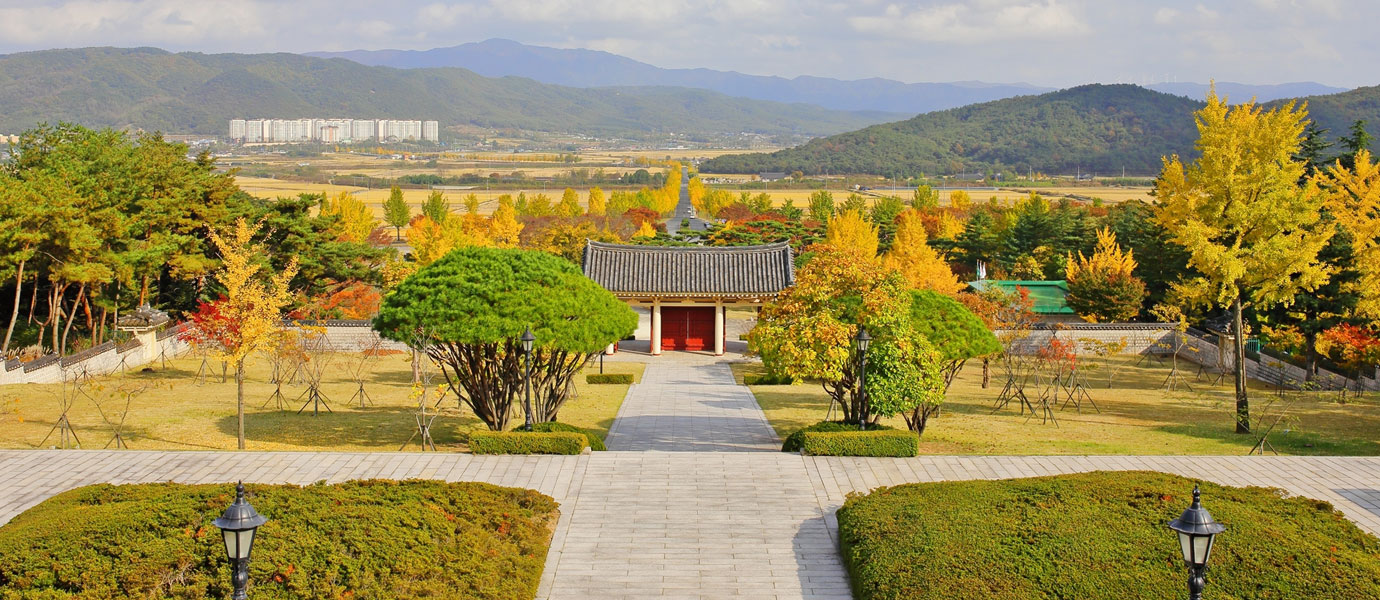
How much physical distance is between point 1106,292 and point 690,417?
17.9m

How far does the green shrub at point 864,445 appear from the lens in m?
15.3

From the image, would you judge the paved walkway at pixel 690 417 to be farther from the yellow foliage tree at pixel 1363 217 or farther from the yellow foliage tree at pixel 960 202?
the yellow foliage tree at pixel 960 202

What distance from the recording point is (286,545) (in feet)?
30.6

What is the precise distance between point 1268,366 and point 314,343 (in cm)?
2399

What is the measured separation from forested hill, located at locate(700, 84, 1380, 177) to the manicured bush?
5249 inches

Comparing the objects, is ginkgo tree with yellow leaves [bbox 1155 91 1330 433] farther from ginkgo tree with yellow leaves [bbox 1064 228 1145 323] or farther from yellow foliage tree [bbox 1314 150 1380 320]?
ginkgo tree with yellow leaves [bbox 1064 228 1145 323]

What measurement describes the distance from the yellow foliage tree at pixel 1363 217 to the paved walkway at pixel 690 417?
446 inches

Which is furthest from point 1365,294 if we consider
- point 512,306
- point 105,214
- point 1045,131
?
point 1045,131

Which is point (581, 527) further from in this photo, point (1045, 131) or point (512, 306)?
point (1045, 131)

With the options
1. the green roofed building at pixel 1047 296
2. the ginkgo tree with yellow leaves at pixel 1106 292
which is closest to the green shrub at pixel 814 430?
the ginkgo tree with yellow leaves at pixel 1106 292

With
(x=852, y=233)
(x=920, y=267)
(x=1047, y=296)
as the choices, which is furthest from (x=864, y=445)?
(x=852, y=233)

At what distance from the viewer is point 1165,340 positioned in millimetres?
32625

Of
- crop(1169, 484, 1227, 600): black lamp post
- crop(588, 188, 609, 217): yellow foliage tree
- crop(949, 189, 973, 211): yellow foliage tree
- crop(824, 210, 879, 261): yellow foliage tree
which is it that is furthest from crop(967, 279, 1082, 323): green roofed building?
crop(588, 188, 609, 217): yellow foliage tree

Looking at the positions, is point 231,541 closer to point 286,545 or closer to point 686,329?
point 286,545
